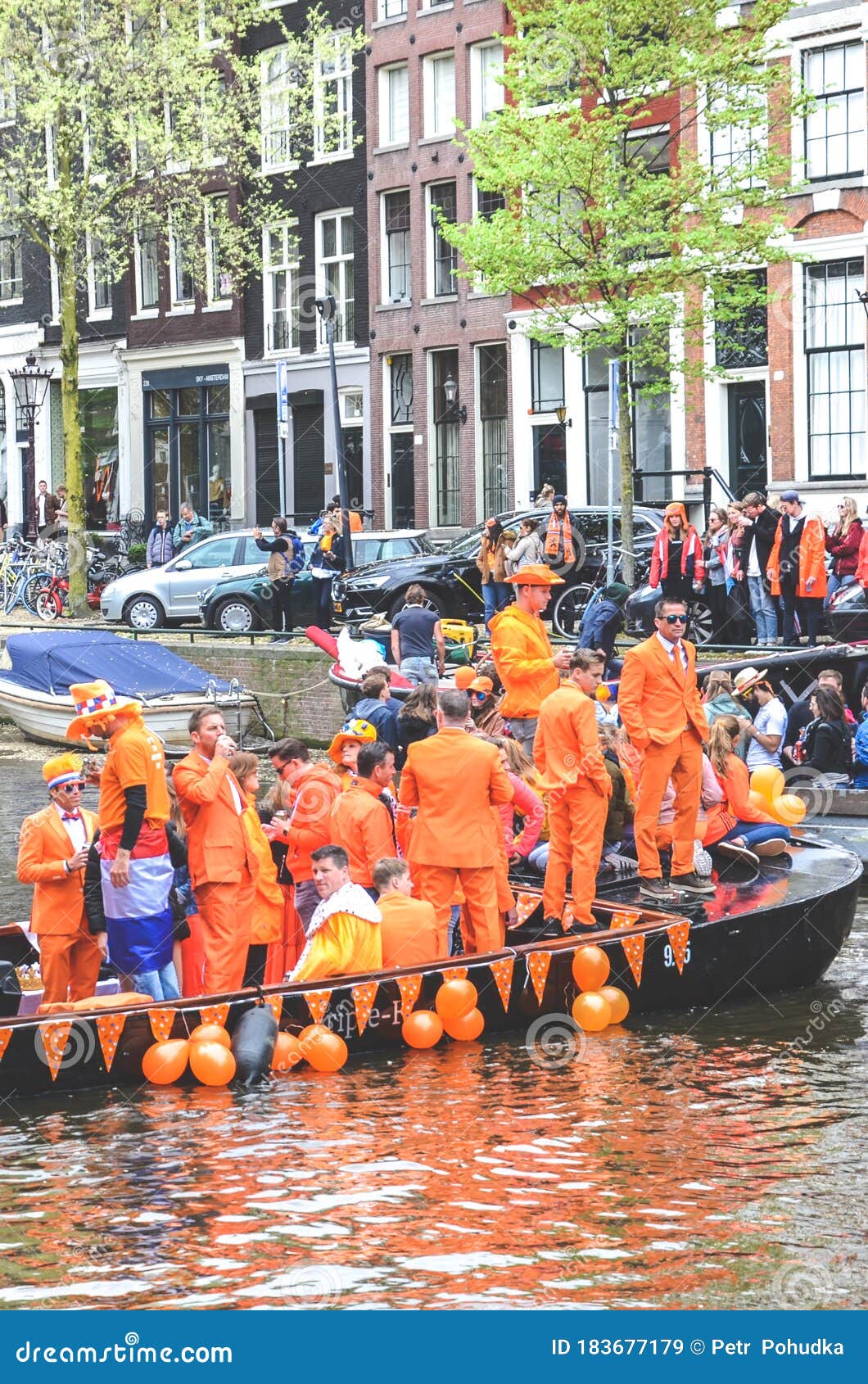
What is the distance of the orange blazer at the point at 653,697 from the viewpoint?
1227cm

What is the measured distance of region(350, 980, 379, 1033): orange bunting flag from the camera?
11055mm

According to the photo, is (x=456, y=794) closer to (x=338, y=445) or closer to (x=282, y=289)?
(x=338, y=445)

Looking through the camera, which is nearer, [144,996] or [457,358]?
[144,996]

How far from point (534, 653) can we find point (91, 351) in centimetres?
3254

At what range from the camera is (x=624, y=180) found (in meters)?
27.1

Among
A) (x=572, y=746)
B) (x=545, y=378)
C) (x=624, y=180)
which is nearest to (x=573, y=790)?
(x=572, y=746)

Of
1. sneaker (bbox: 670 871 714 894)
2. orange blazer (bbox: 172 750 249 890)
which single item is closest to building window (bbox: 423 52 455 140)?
sneaker (bbox: 670 871 714 894)

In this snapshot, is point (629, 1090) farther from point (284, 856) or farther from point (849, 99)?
point (849, 99)

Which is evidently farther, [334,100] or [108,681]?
[334,100]

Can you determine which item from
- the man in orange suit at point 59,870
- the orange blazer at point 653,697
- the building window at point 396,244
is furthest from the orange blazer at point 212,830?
the building window at point 396,244

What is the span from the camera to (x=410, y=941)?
452 inches

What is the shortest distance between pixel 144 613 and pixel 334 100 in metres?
12.9

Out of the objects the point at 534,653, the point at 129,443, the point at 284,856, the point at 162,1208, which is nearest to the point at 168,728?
the point at 534,653

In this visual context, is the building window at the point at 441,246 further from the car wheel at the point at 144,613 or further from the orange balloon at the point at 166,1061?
the orange balloon at the point at 166,1061
